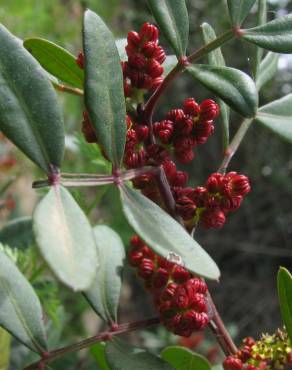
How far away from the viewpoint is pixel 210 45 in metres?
0.60

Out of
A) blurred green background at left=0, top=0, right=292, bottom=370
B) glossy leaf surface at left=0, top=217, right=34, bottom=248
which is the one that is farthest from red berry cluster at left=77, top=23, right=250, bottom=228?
blurred green background at left=0, top=0, right=292, bottom=370

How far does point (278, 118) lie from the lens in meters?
0.68

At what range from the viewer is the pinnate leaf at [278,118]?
2.17 feet

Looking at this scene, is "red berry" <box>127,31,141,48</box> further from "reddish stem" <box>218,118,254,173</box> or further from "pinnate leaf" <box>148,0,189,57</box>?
"reddish stem" <box>218,118,254,173</box>

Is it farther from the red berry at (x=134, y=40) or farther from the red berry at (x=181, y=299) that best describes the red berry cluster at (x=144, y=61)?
the red berry at (x=181, y=299)

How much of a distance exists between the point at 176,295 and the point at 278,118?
0.69 ft

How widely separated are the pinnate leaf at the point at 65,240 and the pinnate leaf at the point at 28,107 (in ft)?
0.16

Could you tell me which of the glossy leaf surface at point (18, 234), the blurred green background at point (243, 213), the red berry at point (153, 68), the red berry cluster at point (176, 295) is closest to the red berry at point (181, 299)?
the red berry cluster at point (176, 295)

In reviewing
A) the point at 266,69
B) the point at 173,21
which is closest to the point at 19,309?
the point at 173,21

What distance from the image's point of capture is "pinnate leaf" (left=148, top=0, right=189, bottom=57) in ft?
1.99

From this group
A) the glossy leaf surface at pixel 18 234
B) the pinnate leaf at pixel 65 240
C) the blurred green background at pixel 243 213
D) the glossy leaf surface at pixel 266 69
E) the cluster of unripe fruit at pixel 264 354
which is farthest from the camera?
the blurred green background at pixel 243 213

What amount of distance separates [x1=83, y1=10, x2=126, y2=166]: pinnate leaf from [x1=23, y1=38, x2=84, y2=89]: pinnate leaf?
Answer: 0.24 ft

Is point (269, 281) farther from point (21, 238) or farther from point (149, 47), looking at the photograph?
point (149, 47)

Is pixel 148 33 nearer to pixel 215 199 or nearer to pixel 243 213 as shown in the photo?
pixel 215 199
